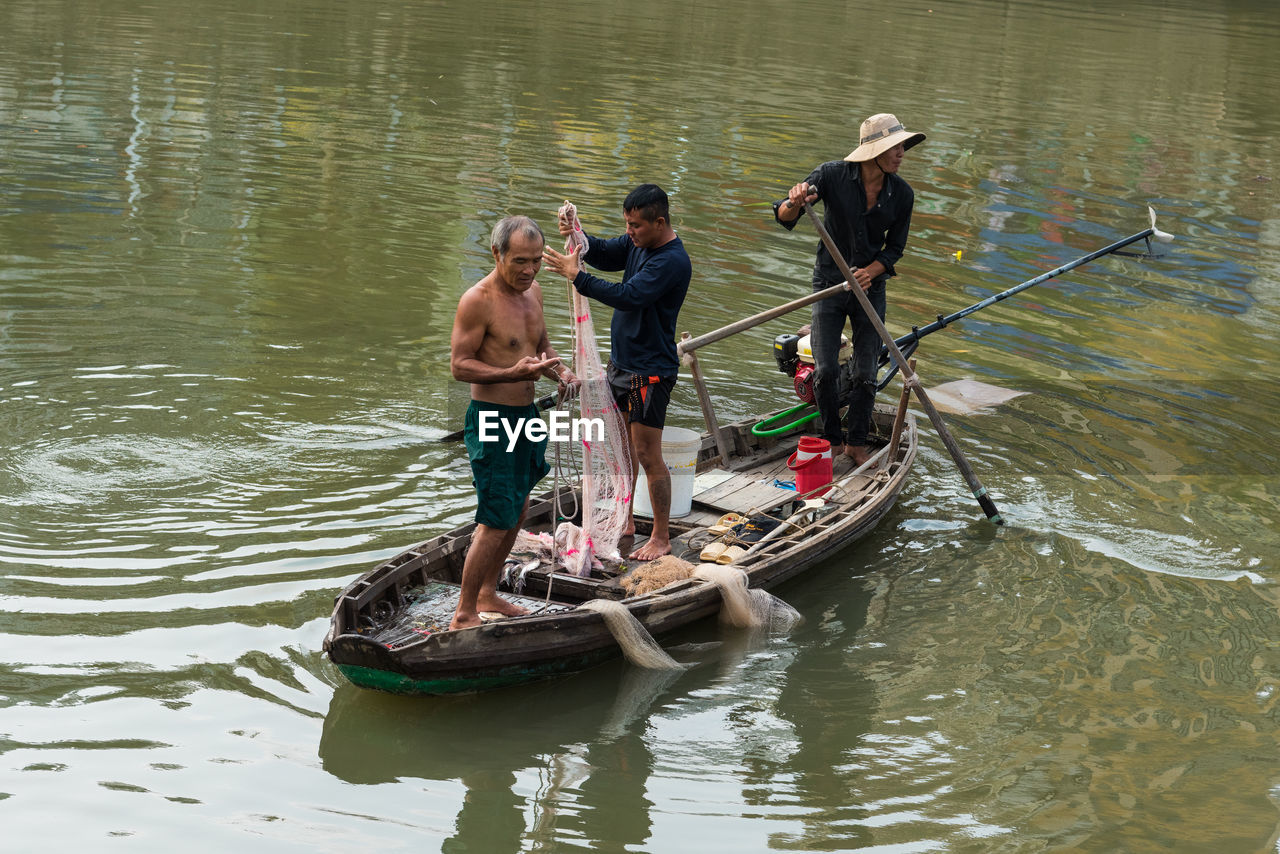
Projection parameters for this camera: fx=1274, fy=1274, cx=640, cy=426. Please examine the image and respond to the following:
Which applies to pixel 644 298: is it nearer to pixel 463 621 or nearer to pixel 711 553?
pixel 711 553

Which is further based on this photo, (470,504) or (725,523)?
(470,504)

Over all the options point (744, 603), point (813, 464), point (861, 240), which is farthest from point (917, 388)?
point (744, 603)

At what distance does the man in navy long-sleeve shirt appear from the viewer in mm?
6621

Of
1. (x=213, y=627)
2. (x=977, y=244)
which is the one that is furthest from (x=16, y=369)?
(x=977, y=244)

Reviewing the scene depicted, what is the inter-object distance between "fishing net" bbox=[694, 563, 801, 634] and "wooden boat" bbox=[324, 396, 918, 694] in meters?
0.06

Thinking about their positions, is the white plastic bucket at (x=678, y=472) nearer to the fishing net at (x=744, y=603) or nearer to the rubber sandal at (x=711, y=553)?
the rubber sandal at (x=711, y=553)

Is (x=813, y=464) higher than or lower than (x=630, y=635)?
higher

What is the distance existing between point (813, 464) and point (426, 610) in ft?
9.78

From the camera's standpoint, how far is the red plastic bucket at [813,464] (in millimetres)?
8109

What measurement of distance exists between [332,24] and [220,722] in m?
23.9

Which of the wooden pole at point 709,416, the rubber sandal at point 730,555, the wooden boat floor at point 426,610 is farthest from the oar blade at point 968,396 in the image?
the wooden boat floor at point 426,610

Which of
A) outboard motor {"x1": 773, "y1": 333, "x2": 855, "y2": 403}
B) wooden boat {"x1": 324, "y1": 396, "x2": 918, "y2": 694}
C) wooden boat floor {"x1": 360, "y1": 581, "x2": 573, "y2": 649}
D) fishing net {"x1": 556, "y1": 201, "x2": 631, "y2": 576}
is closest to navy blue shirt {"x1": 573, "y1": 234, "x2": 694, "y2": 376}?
fishing net {"x1": 556, "y1": 201, "x2": 631, "y2": 576}

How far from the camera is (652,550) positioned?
7027 mm

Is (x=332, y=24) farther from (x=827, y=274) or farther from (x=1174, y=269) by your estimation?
(x=827, y=274)
